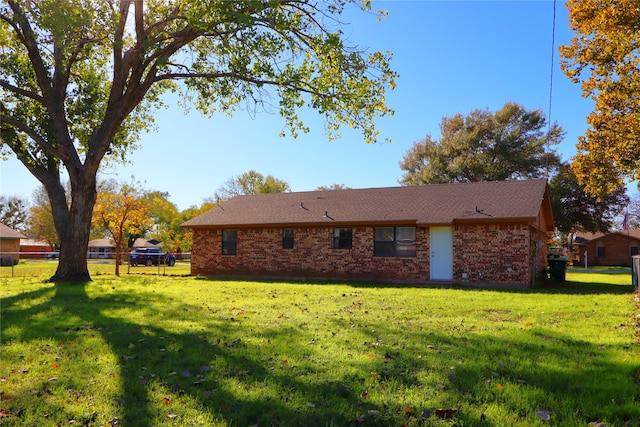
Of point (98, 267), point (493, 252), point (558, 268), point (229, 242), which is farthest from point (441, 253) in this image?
point (98, 267)

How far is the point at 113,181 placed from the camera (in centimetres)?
5484

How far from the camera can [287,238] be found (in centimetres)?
2062

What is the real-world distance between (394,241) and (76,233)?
11.7m

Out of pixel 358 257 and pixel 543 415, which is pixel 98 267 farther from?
pixel 543 415

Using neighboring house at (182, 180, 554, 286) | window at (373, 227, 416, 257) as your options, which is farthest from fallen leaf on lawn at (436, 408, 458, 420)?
window at (373, 227, 416, 257)

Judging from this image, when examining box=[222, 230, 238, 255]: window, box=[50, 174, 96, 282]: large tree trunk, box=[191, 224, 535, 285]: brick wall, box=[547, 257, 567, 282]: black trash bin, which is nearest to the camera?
box=[50, 174, 96, 282]: large tree trunk

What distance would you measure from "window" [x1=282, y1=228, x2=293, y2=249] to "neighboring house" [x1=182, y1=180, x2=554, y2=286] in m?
0.05

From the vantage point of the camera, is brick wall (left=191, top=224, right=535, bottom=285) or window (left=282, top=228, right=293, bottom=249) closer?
brick wall (left=191, top=224, right=535, bottom=285)

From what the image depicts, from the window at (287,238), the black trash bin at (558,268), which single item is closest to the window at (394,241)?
the window at (287,238)

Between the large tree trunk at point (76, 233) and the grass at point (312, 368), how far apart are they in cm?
613

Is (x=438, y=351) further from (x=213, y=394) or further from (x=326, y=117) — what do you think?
(x=326, y=117)

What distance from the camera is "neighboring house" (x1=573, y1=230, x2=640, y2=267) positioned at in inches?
1699

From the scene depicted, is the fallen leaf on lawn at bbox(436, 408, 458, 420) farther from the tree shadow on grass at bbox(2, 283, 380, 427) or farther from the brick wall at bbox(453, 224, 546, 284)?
the brick wall at bbox(453, 224, 546, 284)

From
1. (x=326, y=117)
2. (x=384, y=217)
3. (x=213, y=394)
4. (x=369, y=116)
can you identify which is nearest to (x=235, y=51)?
(x=326, y=117)
